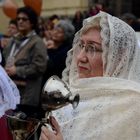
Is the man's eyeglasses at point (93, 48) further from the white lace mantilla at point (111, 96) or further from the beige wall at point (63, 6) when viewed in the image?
the beige wall at point (63, 6)

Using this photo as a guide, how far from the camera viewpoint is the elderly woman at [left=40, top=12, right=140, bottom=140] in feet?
8.87

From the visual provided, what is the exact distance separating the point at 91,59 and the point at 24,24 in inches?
132

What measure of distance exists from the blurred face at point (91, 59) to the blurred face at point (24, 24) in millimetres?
3209

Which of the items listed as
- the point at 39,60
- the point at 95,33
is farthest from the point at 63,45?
the point at 95,33

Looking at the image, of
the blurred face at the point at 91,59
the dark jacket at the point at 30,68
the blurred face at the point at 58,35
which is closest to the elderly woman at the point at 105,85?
the blurred face at the point at 91,59

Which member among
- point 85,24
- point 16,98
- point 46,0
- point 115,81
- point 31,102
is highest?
point 85,24

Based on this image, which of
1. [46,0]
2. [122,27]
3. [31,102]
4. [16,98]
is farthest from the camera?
[46,0]

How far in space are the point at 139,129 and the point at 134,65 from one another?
0.33m

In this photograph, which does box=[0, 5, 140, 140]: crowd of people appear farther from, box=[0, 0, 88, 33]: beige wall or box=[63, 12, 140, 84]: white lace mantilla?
box=[0, 0, 88, 33]: beige wall

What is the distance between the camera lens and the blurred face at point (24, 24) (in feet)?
19.9

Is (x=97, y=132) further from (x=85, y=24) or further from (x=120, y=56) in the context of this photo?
(x=85, y=24)

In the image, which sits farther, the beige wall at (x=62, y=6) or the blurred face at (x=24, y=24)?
the beige wall at (x=62, y=6)

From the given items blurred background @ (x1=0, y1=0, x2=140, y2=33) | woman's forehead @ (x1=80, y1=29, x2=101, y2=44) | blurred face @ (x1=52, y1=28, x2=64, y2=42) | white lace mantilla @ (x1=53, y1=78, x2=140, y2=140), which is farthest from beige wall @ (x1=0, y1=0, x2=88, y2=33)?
white lace mantilla @ (x1=53, y1=78, x2=140, y2=140)

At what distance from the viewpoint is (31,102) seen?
5.76m
